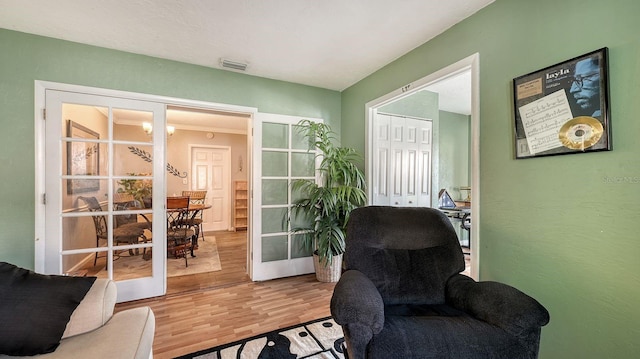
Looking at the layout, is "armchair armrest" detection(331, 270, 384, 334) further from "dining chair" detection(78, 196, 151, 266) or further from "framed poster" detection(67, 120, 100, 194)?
"framed poster" detection(67, 120, 100, 194)

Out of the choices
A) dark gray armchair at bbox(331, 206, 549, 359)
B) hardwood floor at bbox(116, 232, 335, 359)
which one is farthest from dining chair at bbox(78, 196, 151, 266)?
dark gray armchair at bbox(331, 206, 549, 359)

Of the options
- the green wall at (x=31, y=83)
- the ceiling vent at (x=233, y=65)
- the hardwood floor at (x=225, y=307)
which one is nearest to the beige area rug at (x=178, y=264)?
the hardwood floor at (x=225, y=307)

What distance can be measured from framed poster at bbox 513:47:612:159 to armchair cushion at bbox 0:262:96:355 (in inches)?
95.2

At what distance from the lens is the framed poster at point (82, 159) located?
2189 mm

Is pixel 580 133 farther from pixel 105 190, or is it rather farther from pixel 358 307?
pixel 105 190

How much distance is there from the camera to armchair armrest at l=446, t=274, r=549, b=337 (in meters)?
1.05

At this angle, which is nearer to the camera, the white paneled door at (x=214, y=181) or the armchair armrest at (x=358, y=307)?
the armchair armrest at (x=358, y=307)

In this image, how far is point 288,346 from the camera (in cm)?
170

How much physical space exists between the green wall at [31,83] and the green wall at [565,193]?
2.62m

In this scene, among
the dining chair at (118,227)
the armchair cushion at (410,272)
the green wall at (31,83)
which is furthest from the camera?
the dining chair at (118,227)

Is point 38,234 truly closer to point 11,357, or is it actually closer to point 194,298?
point 194,298

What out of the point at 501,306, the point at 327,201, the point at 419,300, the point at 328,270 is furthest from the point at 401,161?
the point at 501,306

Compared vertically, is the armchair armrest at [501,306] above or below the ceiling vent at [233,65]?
below

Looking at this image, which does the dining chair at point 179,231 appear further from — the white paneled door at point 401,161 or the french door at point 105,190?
the white paneled door at point 401,161
